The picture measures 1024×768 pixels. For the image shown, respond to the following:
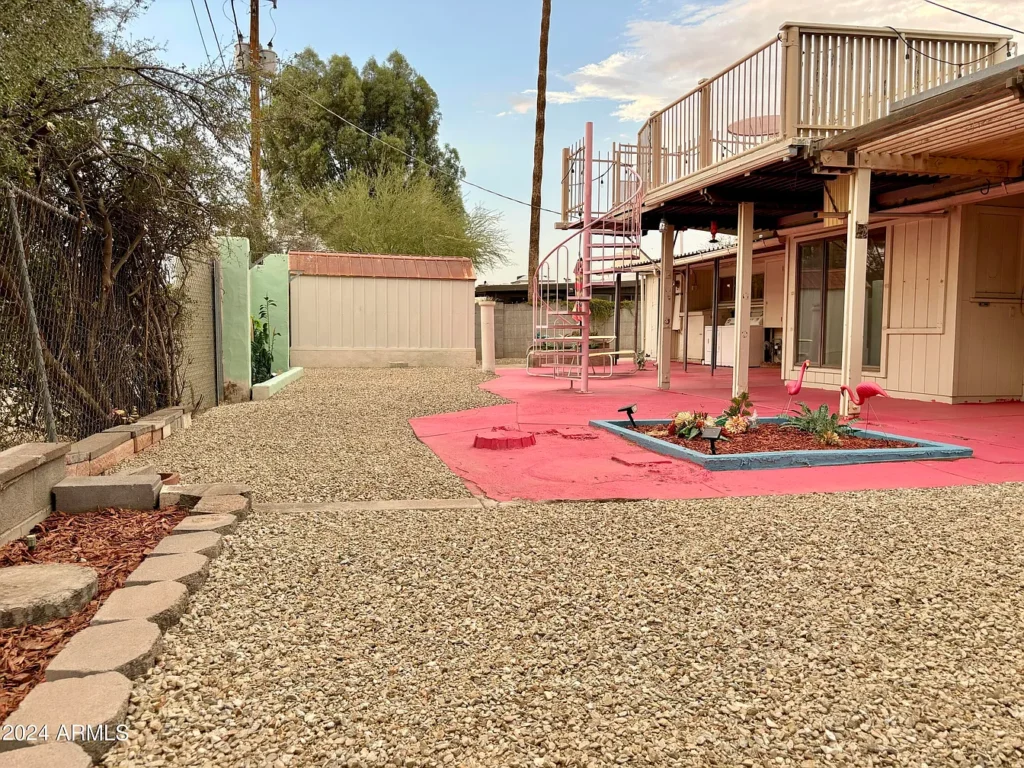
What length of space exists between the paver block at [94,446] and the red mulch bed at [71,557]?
2.39 feet

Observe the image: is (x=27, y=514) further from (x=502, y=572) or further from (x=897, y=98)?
(x=897, y=98)

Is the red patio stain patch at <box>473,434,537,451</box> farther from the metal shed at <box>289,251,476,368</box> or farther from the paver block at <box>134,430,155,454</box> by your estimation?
the metal shed at <box>289,251,476,368</box>

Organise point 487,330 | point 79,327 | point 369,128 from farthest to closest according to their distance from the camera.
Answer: point 369,128, point 487,330, point 79,327

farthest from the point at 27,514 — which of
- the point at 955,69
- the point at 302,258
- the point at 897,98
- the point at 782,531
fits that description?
the point at 302,258

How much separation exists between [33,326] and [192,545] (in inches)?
82.2

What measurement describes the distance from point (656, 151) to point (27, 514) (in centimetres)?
784

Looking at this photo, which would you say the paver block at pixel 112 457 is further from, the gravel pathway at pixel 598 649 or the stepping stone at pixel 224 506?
the gravel pathway at pixel 598 649

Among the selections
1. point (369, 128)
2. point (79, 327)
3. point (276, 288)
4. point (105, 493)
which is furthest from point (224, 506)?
point (369, 128)

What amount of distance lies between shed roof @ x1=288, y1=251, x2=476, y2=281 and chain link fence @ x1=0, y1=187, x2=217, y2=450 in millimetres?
8079

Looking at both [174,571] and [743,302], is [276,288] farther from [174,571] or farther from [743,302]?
[174,571]

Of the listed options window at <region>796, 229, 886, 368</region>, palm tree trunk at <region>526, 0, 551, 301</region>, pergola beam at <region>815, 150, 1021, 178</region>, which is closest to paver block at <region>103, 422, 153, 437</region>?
pergola beam at <region>815, 150, 1021, 178</region>

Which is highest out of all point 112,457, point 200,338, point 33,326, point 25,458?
point 33,326

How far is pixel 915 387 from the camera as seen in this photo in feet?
28.0

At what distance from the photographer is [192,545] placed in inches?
114
